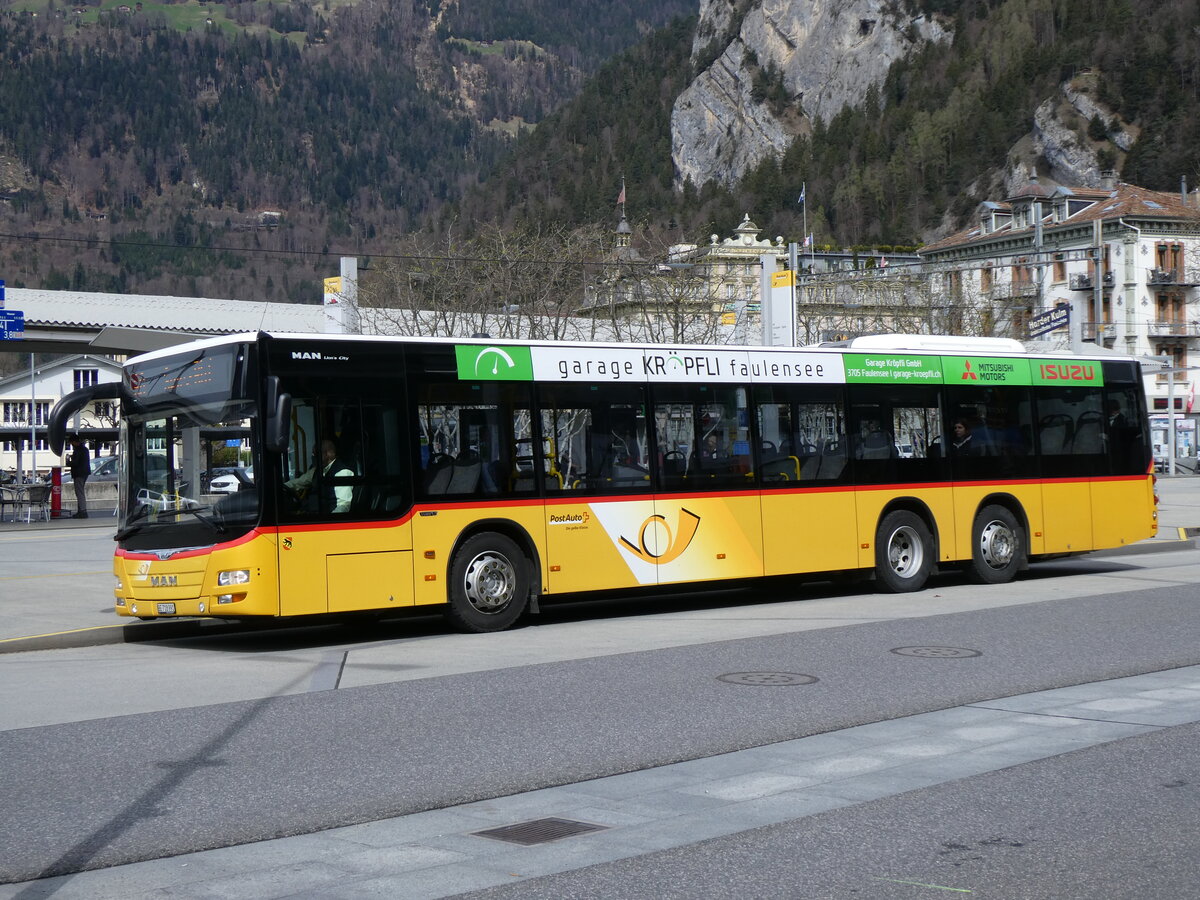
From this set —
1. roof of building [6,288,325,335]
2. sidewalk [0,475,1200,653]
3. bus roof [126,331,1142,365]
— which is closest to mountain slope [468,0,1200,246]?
roof of building [6,288,325,335]

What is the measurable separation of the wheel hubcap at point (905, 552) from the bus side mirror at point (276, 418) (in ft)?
26.5

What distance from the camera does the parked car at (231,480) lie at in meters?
12.9

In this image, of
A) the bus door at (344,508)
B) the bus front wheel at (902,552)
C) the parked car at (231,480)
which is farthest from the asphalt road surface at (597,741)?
Answer: the bus front wheel at (902,552)

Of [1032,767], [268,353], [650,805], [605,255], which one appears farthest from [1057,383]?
[605,255]

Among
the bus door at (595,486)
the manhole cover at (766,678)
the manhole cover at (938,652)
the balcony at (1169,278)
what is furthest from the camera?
the balcony at (1169,278)

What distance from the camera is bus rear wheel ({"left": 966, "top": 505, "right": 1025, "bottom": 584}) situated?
60.8 ft

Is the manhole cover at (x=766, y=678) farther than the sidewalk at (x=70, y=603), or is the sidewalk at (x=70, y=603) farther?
the sidewalk at (x=70, y=603)

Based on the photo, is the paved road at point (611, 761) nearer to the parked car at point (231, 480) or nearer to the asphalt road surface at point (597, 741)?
the asphalt road surface at point (597, 741)

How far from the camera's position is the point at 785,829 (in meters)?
6.41

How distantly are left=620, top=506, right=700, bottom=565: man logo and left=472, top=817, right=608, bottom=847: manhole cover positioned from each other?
340 inches

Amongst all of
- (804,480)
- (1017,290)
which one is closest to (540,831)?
(804,480)

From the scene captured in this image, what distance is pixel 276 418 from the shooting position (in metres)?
12.6

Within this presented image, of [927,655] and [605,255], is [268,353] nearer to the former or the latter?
[927,655]

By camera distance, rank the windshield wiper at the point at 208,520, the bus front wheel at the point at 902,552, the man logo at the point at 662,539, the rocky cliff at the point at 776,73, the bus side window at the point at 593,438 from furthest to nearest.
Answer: the rocky cliff at the point at 776,73 < the bus front wheel at the point at 902,552 < the man logo at the point at 662,539 < the bus side window at the point at 593,438 < the windshield wiper at the point at 208,520
